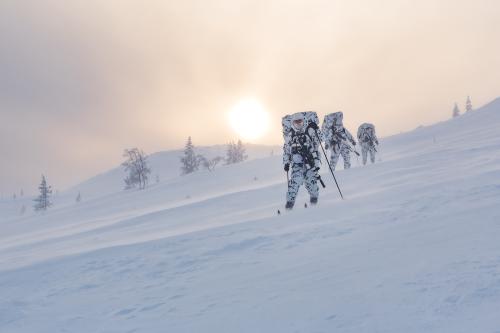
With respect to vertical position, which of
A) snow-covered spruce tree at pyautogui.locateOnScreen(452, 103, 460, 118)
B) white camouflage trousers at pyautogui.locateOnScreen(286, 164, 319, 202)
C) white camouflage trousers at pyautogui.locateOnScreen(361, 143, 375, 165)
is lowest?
white camouflage trousers at pyautogui.locateOnScreen(286, 164, 319, 202)

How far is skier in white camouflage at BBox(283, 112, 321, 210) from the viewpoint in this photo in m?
8.66

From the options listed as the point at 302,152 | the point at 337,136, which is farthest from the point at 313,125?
the point at 337,136

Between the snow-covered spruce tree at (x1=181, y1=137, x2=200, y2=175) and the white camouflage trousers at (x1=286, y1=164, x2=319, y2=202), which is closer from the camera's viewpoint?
the white camouflage trousers at (x1=286, y1=164, x2=319, y2=202)

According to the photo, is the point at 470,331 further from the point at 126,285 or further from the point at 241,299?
the point at 126,285

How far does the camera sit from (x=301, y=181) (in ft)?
28.7

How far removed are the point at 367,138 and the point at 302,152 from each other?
10.6 meters

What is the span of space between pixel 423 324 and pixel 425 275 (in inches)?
29.8

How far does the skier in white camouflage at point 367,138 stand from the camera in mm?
18422

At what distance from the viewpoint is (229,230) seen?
6438 mm

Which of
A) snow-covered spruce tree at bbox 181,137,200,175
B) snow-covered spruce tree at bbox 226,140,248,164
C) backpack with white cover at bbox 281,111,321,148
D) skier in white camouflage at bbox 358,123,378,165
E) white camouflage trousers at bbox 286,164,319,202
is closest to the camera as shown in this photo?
white camouflage trousers at bbox 286,164,319,202

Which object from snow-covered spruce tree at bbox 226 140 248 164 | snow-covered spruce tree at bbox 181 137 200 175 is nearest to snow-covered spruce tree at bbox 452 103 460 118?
snow-covered spruce tree at bbox 226 140 248 164

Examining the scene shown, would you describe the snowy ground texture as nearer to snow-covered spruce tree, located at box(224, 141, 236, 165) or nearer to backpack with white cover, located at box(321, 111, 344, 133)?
backpack with white cover, located at box(321, 111, 344, 133)

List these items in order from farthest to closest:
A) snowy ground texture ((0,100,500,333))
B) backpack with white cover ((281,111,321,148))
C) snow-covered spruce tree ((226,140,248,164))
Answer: snow-covered spruce tree ((226,140,248,164)), backpack with white cover ((281,111,321,148)), snowy ground texture ((0,100,500,333))

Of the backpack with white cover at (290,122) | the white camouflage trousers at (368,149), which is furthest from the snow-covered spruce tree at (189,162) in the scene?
the backpack with white cover at (290,122)
